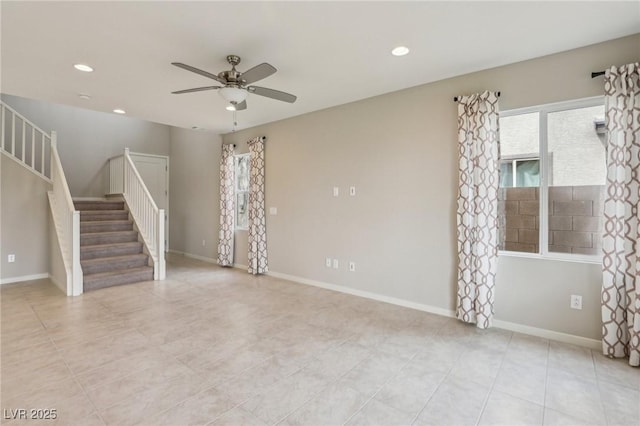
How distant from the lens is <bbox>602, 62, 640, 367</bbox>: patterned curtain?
246 cm

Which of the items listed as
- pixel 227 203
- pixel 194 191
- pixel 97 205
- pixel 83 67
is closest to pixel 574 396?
pixel 83 67

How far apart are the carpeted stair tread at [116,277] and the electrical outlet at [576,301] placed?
18.3 feet

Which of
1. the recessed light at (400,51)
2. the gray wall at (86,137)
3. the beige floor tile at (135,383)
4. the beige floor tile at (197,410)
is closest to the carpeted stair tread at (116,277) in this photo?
the beige floor tile at (135,383)

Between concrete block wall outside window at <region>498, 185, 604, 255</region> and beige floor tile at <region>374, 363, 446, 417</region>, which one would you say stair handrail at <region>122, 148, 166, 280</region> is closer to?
beige floor tile at <region>374, 363, 446, 417</region>

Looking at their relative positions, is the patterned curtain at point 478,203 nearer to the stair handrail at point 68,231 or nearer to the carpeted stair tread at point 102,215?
the stair handrail at point 68,231

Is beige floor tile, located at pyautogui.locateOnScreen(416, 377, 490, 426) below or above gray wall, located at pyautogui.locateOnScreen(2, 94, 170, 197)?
below

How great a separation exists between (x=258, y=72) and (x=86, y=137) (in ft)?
21.5

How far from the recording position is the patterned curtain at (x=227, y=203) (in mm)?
5891

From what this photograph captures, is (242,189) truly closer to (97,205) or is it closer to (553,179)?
(97,205)

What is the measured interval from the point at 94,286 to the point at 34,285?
1142 mm

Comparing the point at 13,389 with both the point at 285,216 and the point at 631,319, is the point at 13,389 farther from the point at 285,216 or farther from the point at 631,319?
the point at 631,319

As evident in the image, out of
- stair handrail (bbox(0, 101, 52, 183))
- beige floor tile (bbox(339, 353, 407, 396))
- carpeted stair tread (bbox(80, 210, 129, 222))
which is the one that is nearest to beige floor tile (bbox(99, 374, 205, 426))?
beige floor tile (bbox(339, 353, 407, 396))

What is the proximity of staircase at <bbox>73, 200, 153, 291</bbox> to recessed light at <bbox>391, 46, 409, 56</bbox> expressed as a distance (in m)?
4.83

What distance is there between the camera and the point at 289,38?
2545mm
